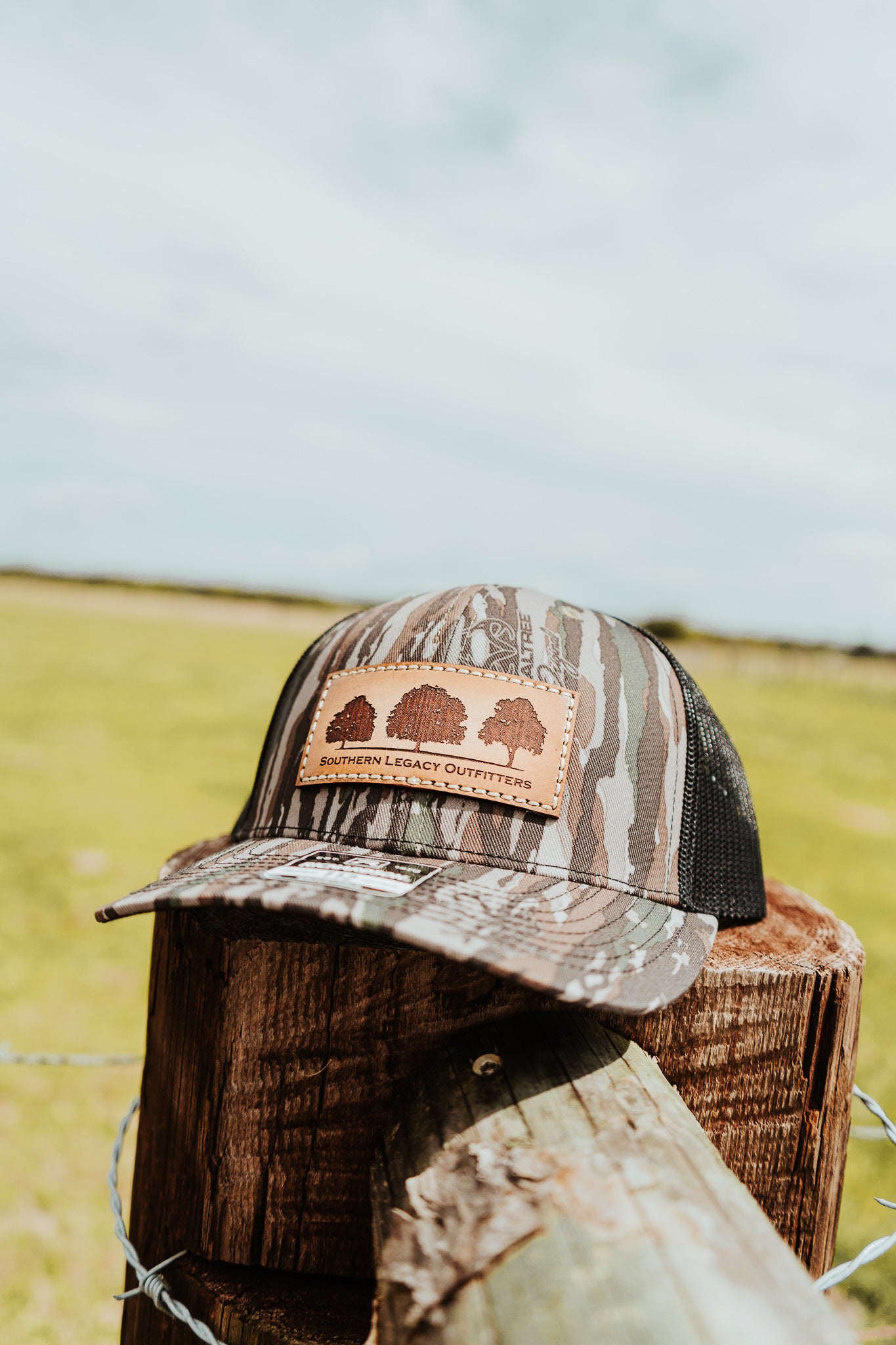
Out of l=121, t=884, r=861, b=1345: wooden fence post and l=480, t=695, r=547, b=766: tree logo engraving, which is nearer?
l=121, t=884, r=861, b=1345: wooden fence post

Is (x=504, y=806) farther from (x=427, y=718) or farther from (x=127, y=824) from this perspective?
(x=127, y=824)

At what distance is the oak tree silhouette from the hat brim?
0.19 meters

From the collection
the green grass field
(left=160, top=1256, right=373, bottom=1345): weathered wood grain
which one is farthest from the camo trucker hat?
the green grass field

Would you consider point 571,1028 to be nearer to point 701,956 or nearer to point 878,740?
point 701,956

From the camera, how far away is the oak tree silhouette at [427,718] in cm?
134

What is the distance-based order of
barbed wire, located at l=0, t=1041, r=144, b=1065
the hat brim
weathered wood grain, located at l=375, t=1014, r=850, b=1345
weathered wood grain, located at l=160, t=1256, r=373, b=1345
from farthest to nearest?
1. barbed wire, located at l=0, t=1041, r=144, b=1065
2. weathered wood grain, located at l=160, t=1256, r=373, b=1345
3. the hat brim
4. weathered wood grain, located at l=375, t=1014, r=850, b=1345

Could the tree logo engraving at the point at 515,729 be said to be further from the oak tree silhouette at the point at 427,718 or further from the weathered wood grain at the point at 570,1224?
the weathered wood grain at the point at 570,1224

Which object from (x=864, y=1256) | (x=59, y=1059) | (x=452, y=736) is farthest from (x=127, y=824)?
(x=864, y=1256)

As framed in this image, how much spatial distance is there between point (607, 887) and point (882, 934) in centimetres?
516

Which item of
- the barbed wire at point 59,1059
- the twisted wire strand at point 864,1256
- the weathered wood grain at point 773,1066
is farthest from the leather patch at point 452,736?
the barbed wire at point 59,1059

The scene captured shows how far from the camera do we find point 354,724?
1403 mm

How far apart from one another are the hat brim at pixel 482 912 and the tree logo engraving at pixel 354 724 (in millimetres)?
187

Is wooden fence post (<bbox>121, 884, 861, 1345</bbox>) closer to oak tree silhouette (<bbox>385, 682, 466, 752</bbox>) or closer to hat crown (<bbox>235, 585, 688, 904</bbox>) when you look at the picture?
hat crown (<bbox>235, 585, 688, 904</bbox>)

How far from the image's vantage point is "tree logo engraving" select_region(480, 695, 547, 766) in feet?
4.36
